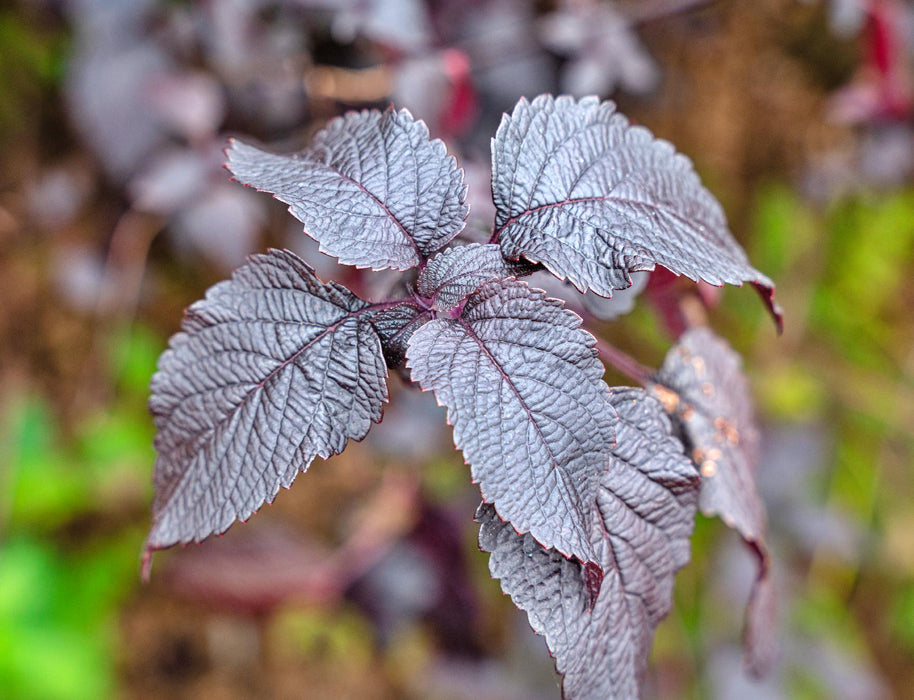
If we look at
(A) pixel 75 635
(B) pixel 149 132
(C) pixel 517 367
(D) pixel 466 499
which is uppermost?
(C) pixel 517 367

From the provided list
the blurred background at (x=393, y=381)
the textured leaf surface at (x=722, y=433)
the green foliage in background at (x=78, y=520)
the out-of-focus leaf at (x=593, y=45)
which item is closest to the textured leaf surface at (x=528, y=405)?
the textured leaf surface at (x=722, y=433)

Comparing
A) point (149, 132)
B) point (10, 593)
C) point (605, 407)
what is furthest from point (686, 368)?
point (10, 593)

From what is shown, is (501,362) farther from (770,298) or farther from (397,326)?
(770,298)

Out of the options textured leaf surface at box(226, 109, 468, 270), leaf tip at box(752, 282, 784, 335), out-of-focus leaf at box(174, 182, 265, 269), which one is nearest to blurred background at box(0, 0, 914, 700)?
out-of-focus leaf at box(174, 182, 265, 269)

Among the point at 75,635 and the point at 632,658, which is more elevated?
the point at 632,658

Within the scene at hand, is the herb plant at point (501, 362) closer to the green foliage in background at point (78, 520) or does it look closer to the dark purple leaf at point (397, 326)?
the dark purple leaf at point (397, 326)

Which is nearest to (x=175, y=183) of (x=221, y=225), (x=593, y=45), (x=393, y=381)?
(x=221, y=225)

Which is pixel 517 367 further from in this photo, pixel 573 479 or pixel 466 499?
pixel 466 499
